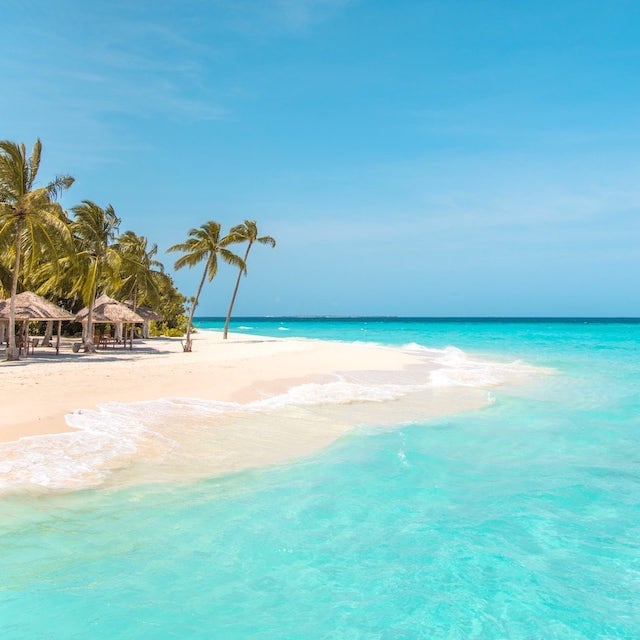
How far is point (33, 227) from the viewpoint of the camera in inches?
729

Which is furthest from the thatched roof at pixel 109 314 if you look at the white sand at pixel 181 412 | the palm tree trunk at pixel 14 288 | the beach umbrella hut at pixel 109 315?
the palm tree trunk at pixel 14 288

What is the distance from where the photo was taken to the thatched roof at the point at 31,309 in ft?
69.9

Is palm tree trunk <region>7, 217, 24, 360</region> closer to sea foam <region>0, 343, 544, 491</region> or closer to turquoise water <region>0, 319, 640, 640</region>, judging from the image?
sea foam <region>0, 343, 544, 491</region>

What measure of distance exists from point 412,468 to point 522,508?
1.87 meters

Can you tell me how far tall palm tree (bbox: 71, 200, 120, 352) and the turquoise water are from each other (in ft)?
58.5

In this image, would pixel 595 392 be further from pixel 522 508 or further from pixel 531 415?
pixel 522 508

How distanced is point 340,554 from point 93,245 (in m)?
21.8

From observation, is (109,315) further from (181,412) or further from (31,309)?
(181,412)

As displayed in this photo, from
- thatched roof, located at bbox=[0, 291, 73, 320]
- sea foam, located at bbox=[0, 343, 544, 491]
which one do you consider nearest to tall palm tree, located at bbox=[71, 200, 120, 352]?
thatched roof, located at bbox=[0, 291, 73, 320]

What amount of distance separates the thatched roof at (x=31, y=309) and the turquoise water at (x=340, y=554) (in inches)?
681

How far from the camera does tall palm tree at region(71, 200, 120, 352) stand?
22984 millimetres

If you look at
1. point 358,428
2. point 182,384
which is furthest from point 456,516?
point 182,384

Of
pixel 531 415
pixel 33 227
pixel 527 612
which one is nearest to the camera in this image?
pixel 527 612

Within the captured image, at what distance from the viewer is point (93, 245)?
23844mm
